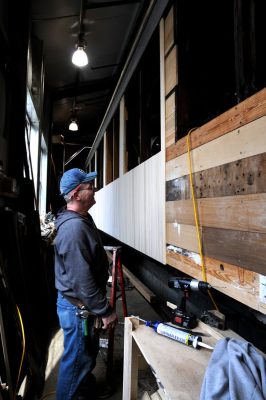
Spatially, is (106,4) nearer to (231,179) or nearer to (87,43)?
(87,43)

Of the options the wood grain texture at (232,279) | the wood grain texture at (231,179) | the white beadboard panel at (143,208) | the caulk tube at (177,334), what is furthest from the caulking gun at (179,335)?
the white beadboard panel at (143,208)

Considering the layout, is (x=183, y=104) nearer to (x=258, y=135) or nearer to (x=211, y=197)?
(x=211, y=197)

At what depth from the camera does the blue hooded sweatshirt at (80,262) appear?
196 cm

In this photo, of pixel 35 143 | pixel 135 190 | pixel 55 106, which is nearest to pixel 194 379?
pixel 135 190

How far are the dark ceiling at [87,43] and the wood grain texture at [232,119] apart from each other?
346 cm

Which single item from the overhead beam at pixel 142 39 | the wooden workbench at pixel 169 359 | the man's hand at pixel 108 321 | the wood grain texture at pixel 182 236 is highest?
the overhead beam at pixel 142 39

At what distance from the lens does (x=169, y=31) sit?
9.29ft

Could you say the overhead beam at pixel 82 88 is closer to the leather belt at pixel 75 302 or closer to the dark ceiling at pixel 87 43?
the dark ceiling at pixel 87 43

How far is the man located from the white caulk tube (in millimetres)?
537

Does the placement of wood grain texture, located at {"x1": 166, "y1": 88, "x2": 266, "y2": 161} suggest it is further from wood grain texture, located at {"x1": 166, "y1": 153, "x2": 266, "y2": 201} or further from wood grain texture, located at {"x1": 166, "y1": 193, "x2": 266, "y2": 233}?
wood grain texture, located at {"x1": 166, "y1": 193, "x2": 266, "y2": 233}

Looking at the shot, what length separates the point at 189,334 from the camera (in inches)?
59.3

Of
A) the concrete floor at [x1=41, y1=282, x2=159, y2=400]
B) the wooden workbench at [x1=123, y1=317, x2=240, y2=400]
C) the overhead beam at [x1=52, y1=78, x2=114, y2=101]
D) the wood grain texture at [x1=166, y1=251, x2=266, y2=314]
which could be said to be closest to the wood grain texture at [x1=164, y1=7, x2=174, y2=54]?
the wood grain texture at [x1=166, y1=251, x2=266, y2=314]

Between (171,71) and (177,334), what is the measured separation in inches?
91.0

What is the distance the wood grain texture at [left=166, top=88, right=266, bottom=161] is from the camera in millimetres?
1452
